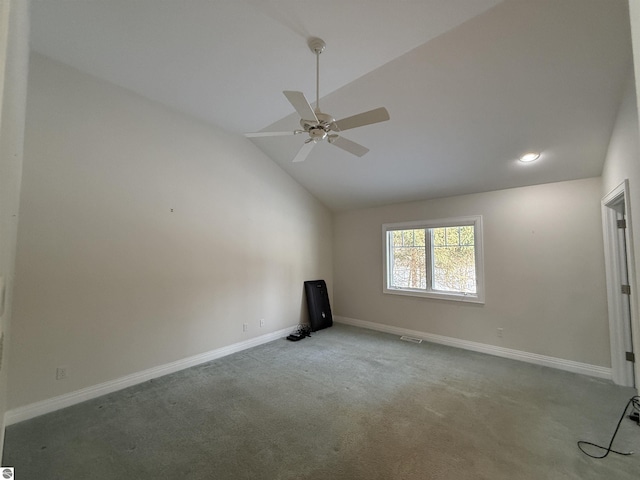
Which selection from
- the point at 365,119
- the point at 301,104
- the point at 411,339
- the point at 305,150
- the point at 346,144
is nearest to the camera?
the point at 301,104

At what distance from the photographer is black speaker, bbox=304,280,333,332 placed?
4977mm

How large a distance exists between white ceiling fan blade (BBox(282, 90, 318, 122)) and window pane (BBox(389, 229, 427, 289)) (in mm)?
3319

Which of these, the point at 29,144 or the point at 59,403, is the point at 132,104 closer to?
the point at 29,144

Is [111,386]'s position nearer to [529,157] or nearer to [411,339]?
[411,339]

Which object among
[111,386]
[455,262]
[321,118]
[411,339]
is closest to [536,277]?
[455,262]

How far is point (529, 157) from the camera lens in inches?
122

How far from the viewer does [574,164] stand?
3078 millimetres

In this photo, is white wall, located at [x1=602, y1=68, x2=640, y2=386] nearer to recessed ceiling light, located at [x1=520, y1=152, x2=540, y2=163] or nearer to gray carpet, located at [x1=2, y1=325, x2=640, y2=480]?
recessed ceiling light, located at [x1=520, y1=152, x2=540, y2=163]

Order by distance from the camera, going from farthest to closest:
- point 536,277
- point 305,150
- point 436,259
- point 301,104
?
point 436,259, point 536,277, point 305,150, point 301,104

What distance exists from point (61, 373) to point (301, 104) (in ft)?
10.3

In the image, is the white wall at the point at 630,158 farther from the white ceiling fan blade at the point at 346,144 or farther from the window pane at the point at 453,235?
the white ceiling fan blade at the point at 346,144

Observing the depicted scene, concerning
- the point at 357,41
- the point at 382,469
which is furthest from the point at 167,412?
the point at 357,41

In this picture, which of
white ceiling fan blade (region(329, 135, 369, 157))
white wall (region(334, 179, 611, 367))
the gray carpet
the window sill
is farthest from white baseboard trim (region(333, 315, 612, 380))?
white ceiling fan blade (region(329, 135, 369, 157))

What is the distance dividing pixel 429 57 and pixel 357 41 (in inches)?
25.0
